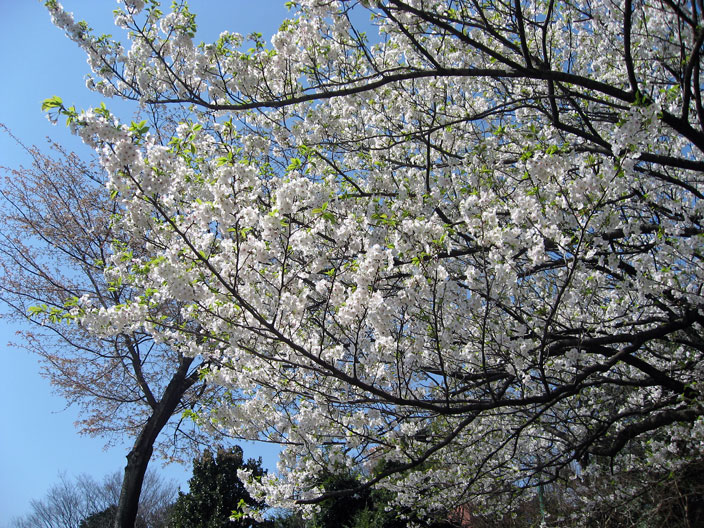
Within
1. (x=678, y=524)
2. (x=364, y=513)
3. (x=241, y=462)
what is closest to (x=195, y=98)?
(x=678, y=524)

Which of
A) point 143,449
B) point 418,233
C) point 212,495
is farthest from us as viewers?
point 212,495

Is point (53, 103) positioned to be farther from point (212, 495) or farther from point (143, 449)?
point (212, 495)

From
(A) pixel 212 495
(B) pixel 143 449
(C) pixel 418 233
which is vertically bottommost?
(A) pixel 212 495

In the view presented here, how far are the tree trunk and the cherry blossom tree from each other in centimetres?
529

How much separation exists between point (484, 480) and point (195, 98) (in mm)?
5753

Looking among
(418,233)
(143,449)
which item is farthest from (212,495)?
(418,233)

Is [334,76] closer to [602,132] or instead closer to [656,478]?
[602,132]

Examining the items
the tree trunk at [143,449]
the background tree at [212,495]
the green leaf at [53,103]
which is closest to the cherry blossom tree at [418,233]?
the green leaf at [53,103]

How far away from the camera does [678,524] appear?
156 inches

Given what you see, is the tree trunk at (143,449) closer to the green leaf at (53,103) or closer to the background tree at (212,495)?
the background tree at (212,495)

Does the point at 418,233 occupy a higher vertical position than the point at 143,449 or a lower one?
higher

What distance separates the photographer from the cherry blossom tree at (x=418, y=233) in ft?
11.2

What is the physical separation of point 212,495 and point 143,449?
2201 mm

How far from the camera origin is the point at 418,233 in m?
3.64
